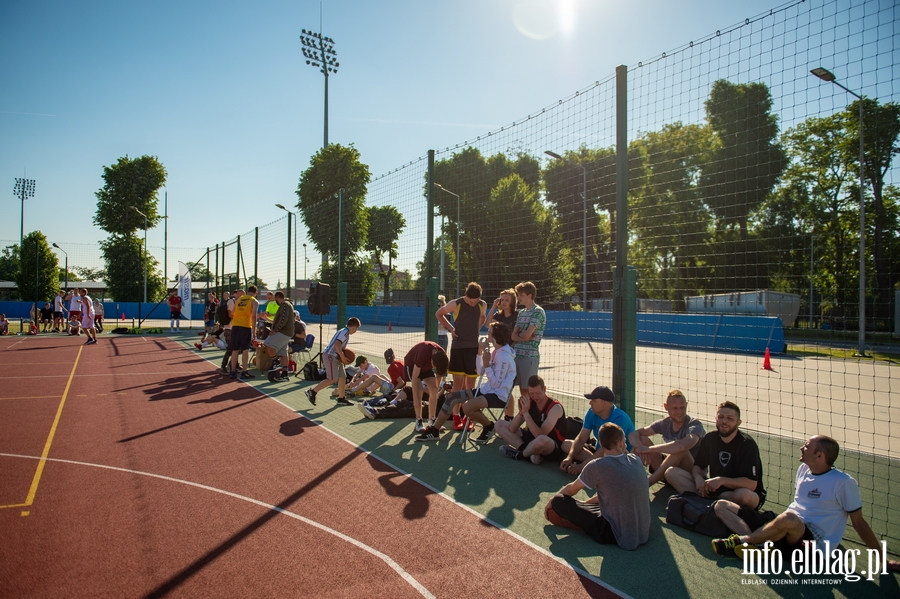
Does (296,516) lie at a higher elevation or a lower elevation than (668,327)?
lower

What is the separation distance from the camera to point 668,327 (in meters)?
21.0

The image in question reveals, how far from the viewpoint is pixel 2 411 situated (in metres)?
8.46

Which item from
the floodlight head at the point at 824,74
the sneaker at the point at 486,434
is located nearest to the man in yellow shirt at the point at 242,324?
the sneaker at the point at 486,434

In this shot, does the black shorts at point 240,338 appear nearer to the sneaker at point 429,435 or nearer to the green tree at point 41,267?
the sneaker at point 429,435

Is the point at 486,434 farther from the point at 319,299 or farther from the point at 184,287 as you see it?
the point at 184,287

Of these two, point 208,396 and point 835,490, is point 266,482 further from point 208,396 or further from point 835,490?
point 208,396

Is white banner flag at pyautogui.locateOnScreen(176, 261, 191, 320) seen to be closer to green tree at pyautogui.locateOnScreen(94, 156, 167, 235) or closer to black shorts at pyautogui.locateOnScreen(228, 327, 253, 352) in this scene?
black shorts at pyautogui.locateOnScreen(228, 327, 253, 352)

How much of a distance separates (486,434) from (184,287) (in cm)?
2226

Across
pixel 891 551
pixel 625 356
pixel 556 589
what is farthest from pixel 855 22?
pixel 556 589

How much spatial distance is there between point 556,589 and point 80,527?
345 centimetres

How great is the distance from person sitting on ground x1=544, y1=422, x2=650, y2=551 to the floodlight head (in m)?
3.42

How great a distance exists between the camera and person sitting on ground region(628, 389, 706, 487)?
4.74 meters

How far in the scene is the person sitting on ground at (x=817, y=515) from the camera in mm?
3486

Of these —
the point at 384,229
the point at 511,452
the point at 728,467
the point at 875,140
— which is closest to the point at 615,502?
the point at 728,467
